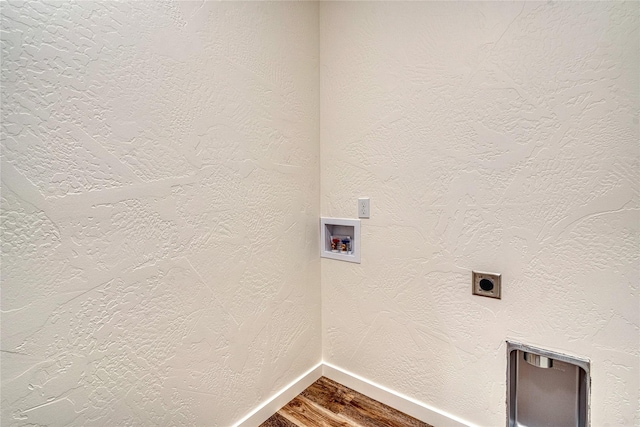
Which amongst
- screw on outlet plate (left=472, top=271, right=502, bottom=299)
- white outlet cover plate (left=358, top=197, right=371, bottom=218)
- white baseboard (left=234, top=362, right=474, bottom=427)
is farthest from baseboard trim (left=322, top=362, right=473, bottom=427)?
white outlet cover plate (left=358, top=197, right=371, bottom=218)

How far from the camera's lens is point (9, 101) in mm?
747

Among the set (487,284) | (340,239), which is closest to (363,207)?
(340,239)

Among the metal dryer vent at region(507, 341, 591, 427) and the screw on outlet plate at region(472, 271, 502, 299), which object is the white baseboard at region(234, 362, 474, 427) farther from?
the screw on outlet plate at region(472, 271, 502, 299)

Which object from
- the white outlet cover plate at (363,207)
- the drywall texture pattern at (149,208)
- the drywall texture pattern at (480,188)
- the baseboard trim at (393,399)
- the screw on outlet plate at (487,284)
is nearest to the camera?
the drywall texture pattern at (149,208)

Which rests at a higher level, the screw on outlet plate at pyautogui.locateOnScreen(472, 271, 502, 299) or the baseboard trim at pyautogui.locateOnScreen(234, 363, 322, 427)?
the screw on outlet plate at pyautogui.locateOnScreen(472, 271, 502, 299)

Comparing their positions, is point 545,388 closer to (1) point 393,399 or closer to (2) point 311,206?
(1) point 393,399

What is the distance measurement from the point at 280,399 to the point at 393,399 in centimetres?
57

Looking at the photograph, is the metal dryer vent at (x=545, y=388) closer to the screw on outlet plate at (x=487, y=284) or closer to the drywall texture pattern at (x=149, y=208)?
the screw on outlet plate at (x=487, y=284)

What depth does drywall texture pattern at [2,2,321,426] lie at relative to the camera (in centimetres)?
79

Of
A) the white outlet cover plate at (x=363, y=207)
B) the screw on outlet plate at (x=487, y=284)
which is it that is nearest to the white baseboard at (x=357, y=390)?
the screw on outlet plate at (x=487, y=284)

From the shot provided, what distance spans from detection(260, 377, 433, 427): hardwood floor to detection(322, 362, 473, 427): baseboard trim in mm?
24

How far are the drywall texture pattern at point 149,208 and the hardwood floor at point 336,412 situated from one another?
142 mm

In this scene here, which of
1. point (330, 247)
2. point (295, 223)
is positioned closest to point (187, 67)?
point (295, 223)

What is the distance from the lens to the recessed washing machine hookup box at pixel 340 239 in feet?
5.22
